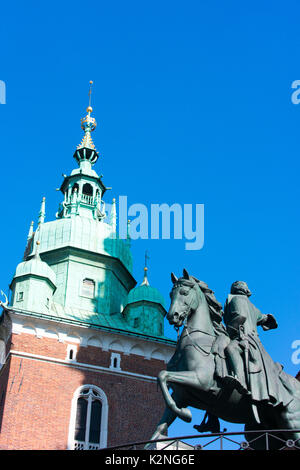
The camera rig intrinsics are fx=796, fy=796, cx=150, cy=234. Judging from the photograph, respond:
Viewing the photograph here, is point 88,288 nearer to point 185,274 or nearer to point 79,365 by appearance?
point 79,365

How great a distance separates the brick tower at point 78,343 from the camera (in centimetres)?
3030

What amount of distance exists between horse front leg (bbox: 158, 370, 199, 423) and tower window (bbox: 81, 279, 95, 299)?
24954 millimetres

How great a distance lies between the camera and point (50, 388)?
3103cm

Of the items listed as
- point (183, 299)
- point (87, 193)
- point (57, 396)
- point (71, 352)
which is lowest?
point (183, 299)

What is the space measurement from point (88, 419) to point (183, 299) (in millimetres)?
19262

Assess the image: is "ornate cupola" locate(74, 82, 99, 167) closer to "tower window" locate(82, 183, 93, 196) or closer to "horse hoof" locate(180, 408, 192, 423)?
"tower window" locate(82, 183, 93, 196)

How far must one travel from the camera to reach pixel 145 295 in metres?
36.8

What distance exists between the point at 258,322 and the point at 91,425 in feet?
61.7

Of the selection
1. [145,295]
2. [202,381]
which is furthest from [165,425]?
[145,295]

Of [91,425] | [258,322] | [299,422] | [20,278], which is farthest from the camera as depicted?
[20,278]

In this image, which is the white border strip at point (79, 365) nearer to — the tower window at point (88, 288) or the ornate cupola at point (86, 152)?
the tower window at point (88, 288)

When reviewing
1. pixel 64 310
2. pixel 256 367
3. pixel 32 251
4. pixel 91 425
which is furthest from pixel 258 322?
pixel 32 251

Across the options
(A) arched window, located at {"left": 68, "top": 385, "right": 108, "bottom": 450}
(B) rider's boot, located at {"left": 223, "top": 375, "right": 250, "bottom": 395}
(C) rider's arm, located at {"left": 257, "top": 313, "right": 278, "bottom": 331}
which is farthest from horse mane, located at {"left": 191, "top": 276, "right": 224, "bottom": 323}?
(A) arched window, located at {"left": 68, "top": 385, "right": 108, "bottom": 450}
